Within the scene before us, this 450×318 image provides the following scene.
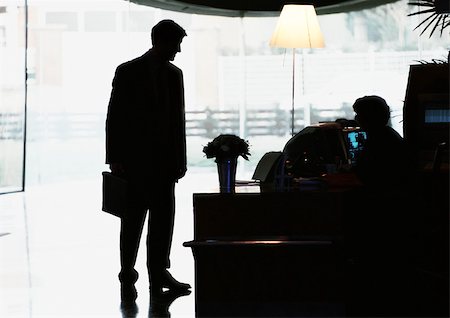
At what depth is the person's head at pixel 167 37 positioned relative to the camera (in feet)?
18.0

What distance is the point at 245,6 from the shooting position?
16.5 m

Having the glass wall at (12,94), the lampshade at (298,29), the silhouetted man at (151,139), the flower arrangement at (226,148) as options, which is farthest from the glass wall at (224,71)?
the flower arrangement at (226,148)

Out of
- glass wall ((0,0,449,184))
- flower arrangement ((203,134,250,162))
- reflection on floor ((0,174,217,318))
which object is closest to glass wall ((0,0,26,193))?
glass wall ((0,0,449,184))

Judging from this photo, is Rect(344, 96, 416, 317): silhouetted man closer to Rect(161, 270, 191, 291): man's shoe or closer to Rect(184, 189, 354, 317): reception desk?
Rect(184, 189, 354, 317): reception desk

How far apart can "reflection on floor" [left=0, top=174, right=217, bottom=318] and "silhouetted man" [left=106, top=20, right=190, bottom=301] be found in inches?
14.2

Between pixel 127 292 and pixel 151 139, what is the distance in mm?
877

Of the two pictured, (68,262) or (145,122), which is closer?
(145,122)

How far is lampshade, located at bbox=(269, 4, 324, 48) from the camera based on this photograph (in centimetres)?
772

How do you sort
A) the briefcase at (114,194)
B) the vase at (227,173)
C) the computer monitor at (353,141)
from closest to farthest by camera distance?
1. the vase at (227,173)
2. the briefcase at (114,194)
3. the computer monitor at (353,141)

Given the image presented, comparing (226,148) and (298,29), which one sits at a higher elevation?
(298,29)

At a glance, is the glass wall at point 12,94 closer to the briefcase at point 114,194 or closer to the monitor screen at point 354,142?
the briefcase at point 114,194

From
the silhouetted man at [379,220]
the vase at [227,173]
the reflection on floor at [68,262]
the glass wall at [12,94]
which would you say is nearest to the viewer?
the silhouetted man at [379,220]

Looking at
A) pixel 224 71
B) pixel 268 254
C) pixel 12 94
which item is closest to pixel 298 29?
pixel 268 254

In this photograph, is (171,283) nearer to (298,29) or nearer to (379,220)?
(379,220)
